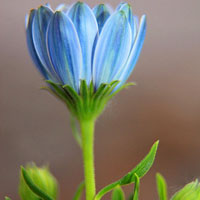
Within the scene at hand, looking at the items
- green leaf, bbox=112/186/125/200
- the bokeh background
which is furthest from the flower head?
the bokeh background

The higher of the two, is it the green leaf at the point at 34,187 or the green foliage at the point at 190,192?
the green leaf at the point at 34,187

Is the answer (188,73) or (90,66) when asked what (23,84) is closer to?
(188,73)

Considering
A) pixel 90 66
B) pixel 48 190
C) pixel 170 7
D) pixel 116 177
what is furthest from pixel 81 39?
pixel 170 7

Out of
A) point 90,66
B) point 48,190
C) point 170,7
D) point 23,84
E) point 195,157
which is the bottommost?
point 195,157

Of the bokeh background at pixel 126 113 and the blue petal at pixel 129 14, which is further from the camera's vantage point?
the bokeh background at pixel 126 113

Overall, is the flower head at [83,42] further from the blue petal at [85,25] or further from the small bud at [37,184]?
the small bud at [37,184]

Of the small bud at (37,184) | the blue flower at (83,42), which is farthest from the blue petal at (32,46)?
the small bud at (37,184)

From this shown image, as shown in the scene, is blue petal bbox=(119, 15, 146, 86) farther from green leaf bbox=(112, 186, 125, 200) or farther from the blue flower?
green leaf bbox=(112, 186, 125, 200)
